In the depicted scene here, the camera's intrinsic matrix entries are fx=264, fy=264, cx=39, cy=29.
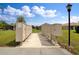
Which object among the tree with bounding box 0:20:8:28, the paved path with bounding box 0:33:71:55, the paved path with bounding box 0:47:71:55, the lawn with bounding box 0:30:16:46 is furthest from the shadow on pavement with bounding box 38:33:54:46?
the tree with bounding box 0:20:8:28

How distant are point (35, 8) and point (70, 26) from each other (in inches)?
36.0

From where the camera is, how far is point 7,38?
20.1 feet

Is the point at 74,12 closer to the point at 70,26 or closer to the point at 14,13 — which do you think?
the point at 70,26

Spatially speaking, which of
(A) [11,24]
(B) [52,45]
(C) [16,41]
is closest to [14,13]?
(A) [11,24]

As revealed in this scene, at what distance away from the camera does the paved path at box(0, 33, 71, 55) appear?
595cm

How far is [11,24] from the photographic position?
604 cm

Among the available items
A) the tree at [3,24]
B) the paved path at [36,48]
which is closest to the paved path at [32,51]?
the paved path at [36,48]

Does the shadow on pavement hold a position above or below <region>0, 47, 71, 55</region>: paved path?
above

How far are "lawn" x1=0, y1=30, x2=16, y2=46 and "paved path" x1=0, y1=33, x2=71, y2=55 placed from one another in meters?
0.12

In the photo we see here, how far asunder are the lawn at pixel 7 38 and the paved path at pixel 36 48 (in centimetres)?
12

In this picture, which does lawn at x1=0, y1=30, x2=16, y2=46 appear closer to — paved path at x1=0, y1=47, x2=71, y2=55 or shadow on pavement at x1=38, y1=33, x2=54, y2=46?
paved path at x1=0, y1=47, x2=71, y2=55

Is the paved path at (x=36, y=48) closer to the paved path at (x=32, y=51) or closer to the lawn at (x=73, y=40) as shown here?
the paved path at (x=32, y=51)
